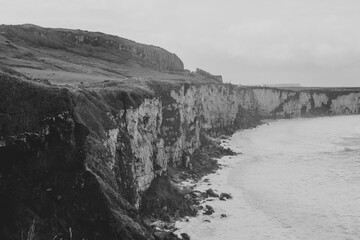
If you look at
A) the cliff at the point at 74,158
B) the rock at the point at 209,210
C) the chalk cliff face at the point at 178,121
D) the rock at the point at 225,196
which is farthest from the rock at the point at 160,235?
the rock at the point at 225,196

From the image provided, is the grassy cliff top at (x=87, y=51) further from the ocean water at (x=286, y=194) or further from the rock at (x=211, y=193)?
the rock at (x=211, y=193)

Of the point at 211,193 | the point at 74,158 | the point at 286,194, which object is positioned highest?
the point at 74,158

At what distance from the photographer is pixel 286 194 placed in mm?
38531

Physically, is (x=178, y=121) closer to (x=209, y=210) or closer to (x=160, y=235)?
(x=209, y=210)

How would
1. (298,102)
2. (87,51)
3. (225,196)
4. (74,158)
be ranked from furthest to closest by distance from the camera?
(298,102) < (87,51) < (225,196) < (74,158)

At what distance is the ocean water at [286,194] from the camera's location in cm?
2980

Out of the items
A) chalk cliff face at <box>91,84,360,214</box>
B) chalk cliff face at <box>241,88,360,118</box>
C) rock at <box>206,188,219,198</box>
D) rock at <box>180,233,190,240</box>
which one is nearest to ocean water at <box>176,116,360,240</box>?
rock at <box>180,233,190,240</box>

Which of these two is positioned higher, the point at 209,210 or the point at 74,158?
the point at 74,158

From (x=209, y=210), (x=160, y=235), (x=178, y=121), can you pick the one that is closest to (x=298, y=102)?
(x=178, y=121)

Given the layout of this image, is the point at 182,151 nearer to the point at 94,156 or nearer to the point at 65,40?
the point at 94,156

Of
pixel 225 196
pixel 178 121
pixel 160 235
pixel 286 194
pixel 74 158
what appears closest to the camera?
pixel 74 158

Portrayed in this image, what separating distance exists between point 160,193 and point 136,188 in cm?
425

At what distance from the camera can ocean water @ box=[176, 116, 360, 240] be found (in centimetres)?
2980

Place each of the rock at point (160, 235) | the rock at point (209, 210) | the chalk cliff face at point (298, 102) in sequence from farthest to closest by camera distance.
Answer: the chalk cliff face at point (298, 102)
the rock at point (209, 210)
the rock at point (160, 235)
